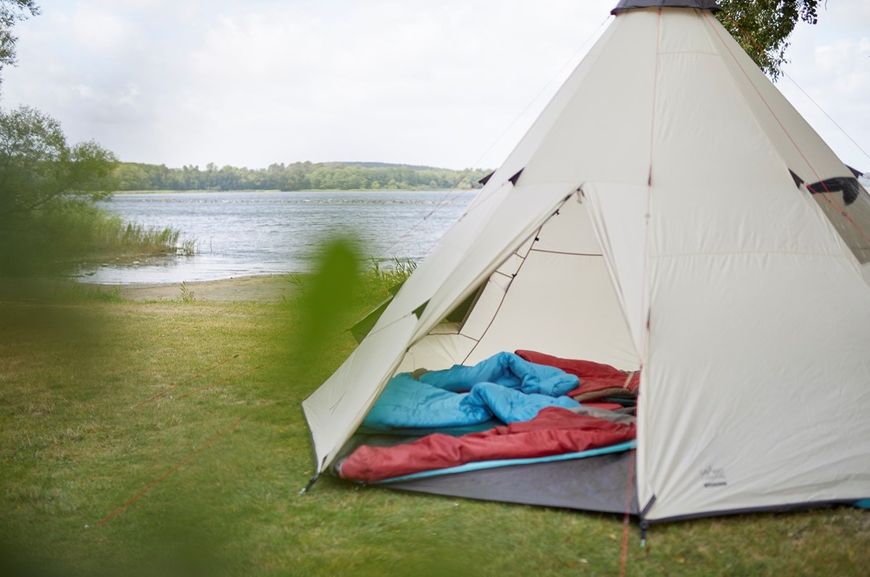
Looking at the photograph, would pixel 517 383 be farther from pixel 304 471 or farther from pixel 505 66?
pixel 505 66

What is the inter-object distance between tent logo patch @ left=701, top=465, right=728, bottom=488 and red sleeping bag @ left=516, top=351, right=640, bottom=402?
109 cm

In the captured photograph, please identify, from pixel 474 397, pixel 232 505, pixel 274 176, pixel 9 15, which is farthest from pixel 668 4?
pixel 232 505

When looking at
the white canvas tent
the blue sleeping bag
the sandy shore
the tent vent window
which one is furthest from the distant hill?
the sandy shore

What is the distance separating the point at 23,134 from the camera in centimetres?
126

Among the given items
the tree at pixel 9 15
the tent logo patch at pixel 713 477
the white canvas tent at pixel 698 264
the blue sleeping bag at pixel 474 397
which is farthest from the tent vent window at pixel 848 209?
the tree at pixel 9 15

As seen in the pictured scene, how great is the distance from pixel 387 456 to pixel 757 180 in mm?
1976

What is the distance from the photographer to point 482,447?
358cm

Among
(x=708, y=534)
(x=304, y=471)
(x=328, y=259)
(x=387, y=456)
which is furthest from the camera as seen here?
(x=304, y=471)

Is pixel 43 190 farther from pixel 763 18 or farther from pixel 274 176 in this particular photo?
pixel 763 18

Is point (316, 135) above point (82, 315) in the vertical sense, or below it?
above

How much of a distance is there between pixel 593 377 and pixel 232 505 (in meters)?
4.19

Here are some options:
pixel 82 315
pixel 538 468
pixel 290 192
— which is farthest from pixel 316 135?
pixel 538 468

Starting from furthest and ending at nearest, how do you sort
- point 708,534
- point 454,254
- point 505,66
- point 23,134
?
1. point 454,254
2. point 708,534
3. point 505,66
4. point 23,134

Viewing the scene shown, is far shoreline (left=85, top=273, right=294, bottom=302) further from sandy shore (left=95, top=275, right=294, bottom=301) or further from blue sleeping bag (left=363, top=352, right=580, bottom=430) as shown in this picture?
blue sleeping bag (left=363, top=352, right=580, bottom=430)
